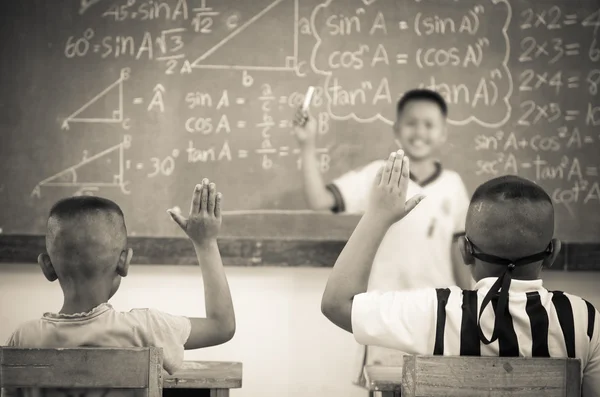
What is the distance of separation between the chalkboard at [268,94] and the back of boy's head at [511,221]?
72.3 inches

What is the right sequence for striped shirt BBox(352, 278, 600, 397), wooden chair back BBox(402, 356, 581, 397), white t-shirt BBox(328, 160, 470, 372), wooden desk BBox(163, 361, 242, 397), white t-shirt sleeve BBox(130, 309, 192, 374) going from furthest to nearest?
1. white t-shirt BBox(328, 160, 470, 372)
2. wooden desk BBox(163, 361, 242, 397)
3. white t-shirt sleeve BBox(130, 309, 192, 374)
4. striped shirt BBox(352, 278, 600, 397)
5. wooden chair back BBox(402, 356, 581, 397)

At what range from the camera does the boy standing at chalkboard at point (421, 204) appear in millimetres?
3445

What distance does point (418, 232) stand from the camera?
3467 mm

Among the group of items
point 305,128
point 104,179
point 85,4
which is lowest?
point 104,179

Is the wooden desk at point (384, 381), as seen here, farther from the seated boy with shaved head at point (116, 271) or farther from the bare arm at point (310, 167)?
the bare arm at point (310, 167)

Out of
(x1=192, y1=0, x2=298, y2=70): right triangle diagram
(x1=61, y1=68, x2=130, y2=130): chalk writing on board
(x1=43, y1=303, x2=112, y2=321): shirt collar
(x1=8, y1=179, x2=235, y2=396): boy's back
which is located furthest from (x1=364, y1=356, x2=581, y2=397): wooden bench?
(x1=61, y1=68, x2=130, y2=130): chalk writing on board

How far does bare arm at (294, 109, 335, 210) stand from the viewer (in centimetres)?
349

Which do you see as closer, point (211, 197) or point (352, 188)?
point (211, 197)

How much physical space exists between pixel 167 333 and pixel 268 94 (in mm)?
1918

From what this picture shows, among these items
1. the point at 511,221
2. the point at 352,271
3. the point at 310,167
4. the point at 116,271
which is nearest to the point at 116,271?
the point at 116,271

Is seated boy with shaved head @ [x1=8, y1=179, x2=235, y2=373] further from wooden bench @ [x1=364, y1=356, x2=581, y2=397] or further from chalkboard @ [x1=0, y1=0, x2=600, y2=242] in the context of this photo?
chalkboard @ [x1=0, y1=0, x2=600, y2=242]

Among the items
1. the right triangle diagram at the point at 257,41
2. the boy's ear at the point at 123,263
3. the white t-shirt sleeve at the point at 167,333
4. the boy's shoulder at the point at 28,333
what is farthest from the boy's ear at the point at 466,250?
the right triangle diagram at the point at 257,41

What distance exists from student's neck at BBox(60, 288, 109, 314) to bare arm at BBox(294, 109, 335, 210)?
180cm

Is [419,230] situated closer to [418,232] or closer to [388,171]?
[418,232]
